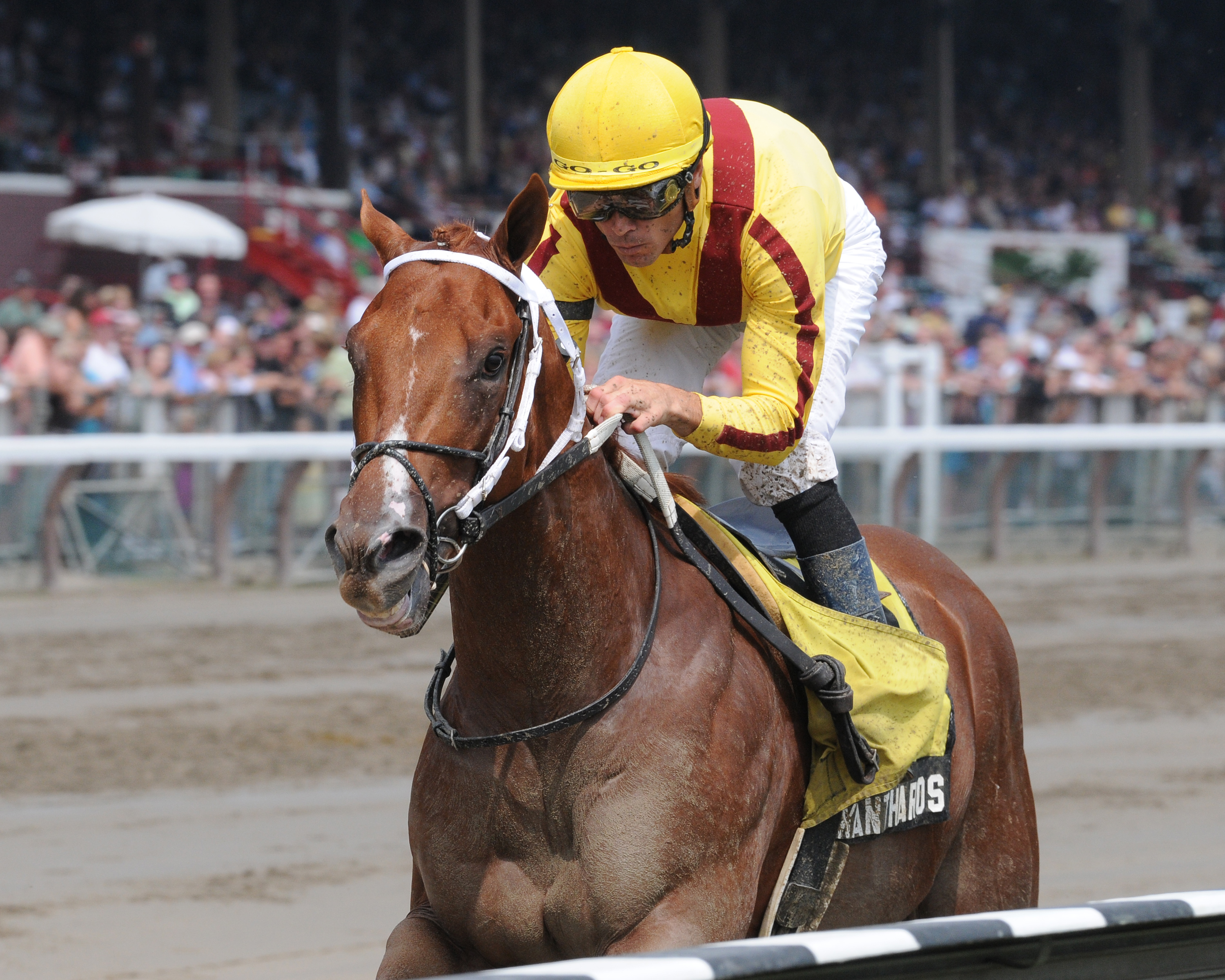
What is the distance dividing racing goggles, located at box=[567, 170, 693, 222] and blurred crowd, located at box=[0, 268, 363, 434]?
5.84 metres

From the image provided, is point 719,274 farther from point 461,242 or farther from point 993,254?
point 993,254

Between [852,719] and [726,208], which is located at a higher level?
[726,208]

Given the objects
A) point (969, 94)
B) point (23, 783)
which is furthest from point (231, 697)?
point (969, 94)

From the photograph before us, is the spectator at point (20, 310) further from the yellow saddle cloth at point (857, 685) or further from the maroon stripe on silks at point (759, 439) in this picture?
the maroon stripe on silks at point (759, 439)

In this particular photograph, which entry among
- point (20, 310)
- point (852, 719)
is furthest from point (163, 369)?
point (852, 719)

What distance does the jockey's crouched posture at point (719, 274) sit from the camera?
98.6 inches

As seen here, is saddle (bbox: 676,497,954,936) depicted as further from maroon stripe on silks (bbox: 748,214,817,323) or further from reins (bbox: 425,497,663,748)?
maroon stripe on silks (bbox: 748,214,817,323)

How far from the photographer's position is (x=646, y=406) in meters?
2.49

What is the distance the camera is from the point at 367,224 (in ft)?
8.21

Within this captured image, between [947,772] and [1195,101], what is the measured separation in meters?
31.1

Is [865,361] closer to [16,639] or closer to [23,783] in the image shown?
[16,639]

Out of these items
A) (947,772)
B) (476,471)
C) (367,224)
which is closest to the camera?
(476,471)

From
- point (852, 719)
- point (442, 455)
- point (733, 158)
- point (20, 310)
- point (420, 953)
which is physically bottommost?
point (420, 953)

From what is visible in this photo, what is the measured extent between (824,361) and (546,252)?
540 millimetres
